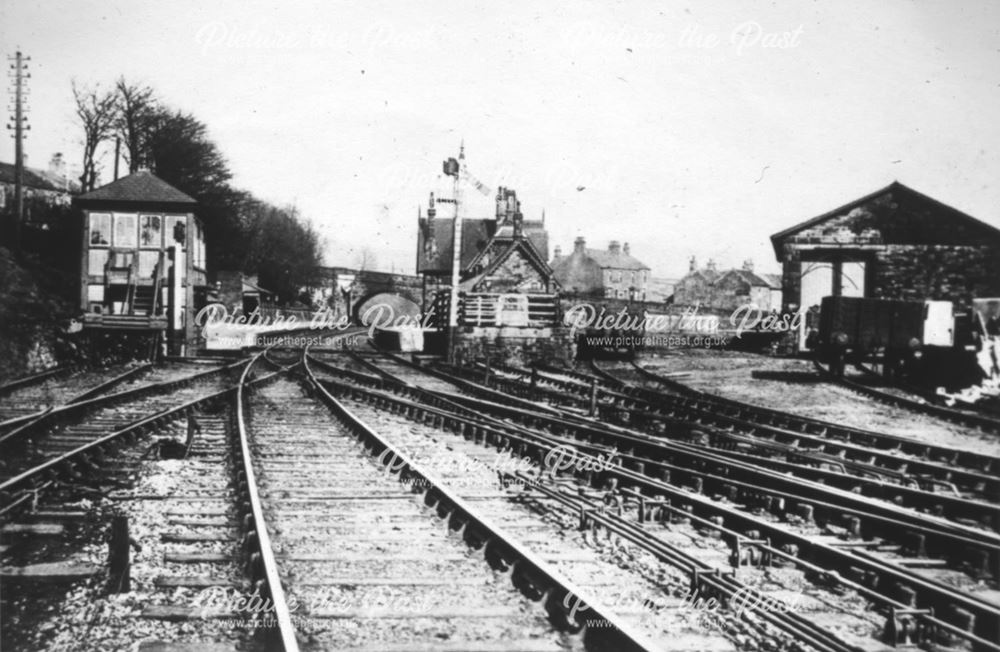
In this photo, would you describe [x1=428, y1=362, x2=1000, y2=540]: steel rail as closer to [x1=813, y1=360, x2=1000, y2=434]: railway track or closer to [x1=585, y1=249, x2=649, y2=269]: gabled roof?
[x1=813, y1=360, x2=1000, y2=434]: railway track

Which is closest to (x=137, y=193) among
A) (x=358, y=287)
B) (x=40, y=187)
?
(x=40, y=187)

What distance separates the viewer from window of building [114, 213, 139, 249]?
2967cm

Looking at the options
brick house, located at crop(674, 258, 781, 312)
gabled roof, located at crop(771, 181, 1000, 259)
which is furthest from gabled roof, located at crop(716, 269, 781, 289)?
gabled roof, located at crop(771, 181, 1000, 259)

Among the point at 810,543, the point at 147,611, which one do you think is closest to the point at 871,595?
the point at 810,543

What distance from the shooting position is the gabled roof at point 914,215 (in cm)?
2473

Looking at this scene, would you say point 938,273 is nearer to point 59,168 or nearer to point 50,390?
point 50,390

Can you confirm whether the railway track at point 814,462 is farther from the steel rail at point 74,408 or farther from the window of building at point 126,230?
the window of building at point 126,230

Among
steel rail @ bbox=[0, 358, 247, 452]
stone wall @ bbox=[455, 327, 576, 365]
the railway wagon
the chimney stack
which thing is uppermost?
the chimney stack

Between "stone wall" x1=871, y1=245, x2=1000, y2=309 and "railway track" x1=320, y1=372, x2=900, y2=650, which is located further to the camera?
"stone wall" x1=871, y1=245, x2=1000, y2=309

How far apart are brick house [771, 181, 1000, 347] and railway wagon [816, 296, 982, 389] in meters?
7.77

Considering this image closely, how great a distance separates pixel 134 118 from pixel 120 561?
45.8m

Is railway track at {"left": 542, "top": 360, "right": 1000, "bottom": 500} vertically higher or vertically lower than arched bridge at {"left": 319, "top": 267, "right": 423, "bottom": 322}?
lower

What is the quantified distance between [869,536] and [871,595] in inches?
72.0

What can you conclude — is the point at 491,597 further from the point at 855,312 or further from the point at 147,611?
the point at 855,312
